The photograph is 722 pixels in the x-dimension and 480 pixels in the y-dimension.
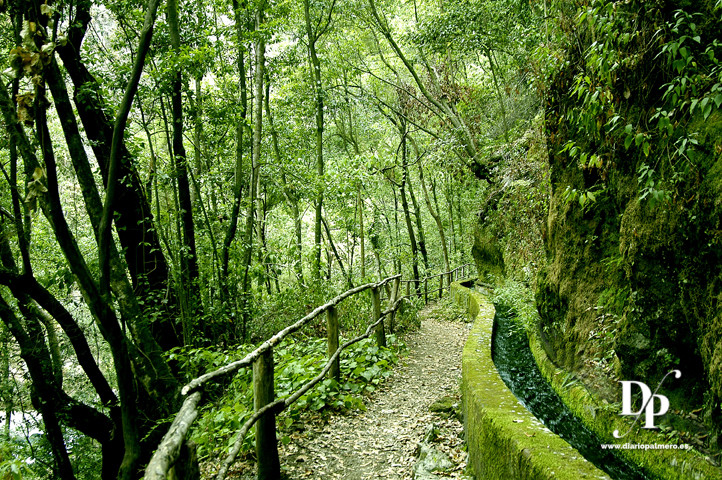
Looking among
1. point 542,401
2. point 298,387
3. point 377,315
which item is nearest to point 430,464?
point 298,387

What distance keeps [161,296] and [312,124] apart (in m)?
11.7

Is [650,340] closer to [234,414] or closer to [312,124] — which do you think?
[234,414]

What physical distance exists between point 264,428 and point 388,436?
6.13 feet

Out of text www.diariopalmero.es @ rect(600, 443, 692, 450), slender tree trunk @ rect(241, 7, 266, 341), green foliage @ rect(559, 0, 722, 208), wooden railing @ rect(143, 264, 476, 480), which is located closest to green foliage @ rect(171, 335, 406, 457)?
wooden railing @ rect(143, 264, 476, 480)

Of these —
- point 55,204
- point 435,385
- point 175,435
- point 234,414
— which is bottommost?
point 435,385

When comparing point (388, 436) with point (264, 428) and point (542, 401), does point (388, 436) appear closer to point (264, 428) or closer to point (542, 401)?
point (264, 428)

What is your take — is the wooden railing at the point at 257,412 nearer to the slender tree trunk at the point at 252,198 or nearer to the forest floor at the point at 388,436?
the forest floor at the point at 388,436

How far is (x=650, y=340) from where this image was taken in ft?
11.6

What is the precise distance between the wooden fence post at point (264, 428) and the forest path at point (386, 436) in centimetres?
41

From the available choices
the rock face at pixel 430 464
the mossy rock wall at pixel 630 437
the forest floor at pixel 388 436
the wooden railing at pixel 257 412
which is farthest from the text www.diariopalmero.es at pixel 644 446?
the wooden railing at pixel 257 412

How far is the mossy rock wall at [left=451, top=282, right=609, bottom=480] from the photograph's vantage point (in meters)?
2.48

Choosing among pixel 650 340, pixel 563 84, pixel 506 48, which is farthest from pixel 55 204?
pixel 506 48

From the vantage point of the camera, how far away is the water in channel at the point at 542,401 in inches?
144

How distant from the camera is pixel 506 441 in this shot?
2.96m
